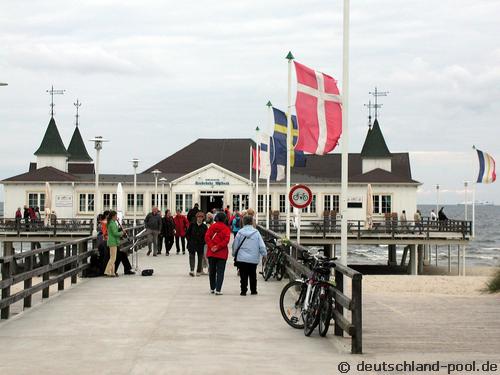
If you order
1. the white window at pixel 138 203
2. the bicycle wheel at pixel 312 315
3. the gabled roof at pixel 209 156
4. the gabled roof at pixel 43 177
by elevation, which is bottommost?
the bicycle wheel at pixel 312 315

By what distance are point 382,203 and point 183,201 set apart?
13.0 meters

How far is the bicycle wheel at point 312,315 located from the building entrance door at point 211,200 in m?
44.5

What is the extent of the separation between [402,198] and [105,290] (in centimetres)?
4089

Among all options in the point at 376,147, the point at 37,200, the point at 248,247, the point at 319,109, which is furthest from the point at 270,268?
the point at 376,147

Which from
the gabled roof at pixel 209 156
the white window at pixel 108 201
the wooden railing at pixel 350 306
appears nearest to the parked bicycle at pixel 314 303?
the wooden railing at pixel 350 306

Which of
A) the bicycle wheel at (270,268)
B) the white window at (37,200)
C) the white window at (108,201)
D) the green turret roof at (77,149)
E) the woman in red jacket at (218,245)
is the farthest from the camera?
the green turret roof at (77,149)

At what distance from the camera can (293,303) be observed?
42.3 feet

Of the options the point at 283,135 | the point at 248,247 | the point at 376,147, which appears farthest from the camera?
the point at 376,147

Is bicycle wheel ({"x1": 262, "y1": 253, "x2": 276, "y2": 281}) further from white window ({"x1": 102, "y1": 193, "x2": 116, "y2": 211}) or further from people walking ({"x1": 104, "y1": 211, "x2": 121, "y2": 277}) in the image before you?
white window ({"x1": 102, "y1": 193, "x2": 116, "y2": 211})

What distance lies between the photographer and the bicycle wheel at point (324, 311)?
1149cm

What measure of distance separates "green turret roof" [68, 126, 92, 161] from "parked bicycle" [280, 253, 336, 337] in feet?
215

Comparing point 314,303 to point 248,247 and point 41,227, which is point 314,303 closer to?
point 248,247

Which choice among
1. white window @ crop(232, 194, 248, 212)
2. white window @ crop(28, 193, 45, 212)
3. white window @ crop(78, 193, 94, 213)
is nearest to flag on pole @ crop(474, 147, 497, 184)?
white window @ crop(232, 194, 248, 212)

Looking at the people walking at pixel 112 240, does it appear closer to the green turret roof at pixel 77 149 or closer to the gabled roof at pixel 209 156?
the gabled roof at pixel 209 156
